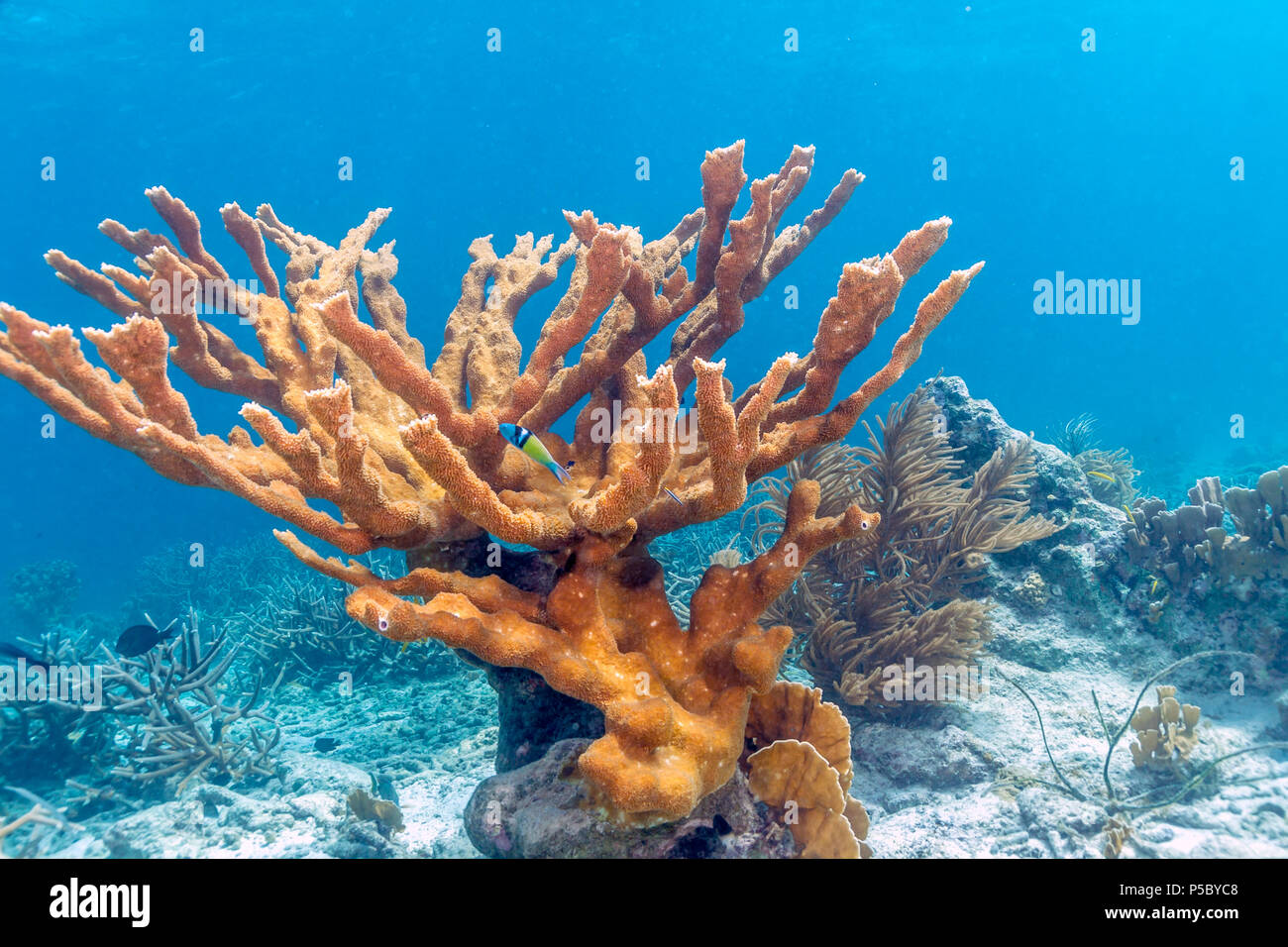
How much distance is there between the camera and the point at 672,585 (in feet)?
26.1

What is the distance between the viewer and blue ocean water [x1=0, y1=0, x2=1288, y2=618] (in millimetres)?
33812

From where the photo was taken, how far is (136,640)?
5164 mm

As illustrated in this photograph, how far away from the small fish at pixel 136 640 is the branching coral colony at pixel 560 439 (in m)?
3.02

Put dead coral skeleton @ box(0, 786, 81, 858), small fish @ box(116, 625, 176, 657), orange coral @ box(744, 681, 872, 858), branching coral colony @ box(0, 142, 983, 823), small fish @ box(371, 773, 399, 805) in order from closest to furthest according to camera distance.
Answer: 1. branching coral colony @ box(0, 142, 983, 823)
2. orange coral @ box(744, 681, 872, 858)
3. dead coral skeleton @ box(0, 786, 81, 858)
4. small fish @ box(371, 773, 399, 805)
5. small fish @ box(116, 625, 176, 657)

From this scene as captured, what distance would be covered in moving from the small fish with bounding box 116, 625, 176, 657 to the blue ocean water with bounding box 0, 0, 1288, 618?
20.6m

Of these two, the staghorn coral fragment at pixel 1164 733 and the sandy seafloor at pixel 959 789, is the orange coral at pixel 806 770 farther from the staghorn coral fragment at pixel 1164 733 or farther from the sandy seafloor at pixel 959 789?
the staghorn coral fragment at pixel 1164 733

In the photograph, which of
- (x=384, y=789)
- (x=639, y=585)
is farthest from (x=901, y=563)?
(x=384, y=789)

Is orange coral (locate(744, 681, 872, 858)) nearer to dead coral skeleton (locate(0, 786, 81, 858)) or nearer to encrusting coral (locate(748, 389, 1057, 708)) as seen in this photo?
encrusting coral (locate(748, 389, 1057, 708))

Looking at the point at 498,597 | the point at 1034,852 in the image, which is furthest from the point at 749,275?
the point at 1034,852

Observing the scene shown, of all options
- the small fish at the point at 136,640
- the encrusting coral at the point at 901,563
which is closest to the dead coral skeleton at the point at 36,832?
the small fish at the point at 136,640

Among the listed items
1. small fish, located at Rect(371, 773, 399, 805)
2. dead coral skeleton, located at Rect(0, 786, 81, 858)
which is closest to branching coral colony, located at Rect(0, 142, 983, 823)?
small fish, located at Rect(371, 773, 399, 805)

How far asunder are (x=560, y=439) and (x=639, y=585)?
3.74 ft

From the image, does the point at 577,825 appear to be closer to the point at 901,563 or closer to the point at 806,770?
the point at 806,770
